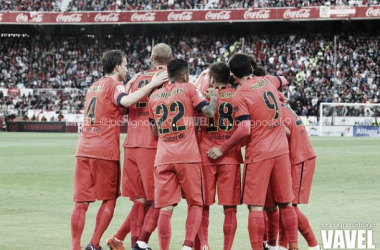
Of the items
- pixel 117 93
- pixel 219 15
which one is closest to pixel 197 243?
pixel 117 93

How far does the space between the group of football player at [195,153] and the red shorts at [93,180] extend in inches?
0.5

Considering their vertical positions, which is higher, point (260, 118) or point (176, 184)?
point (260, 118)

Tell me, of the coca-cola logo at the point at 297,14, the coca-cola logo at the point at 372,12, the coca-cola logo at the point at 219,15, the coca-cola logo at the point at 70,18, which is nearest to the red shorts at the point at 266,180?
the coca-cola logo at the point at 372,12

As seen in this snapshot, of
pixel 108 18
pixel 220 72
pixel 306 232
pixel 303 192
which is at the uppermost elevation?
pixel 108 18

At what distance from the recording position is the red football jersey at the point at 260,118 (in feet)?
27.2

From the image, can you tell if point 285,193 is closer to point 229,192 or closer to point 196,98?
point 229,192

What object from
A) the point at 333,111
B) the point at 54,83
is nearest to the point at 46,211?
the point at 333,111

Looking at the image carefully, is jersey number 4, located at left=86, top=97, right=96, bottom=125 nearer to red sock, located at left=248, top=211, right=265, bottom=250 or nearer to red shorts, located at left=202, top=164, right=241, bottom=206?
red shorts, located at left=202, top=164, right=241, bottom=206

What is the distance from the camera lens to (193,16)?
5500 centimetres

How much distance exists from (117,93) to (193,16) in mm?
46884

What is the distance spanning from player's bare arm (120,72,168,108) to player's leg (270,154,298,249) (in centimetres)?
161

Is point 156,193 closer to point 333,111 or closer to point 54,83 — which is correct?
point 333,111

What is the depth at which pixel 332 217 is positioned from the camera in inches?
457

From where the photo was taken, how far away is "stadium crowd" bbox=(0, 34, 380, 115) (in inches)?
1918
